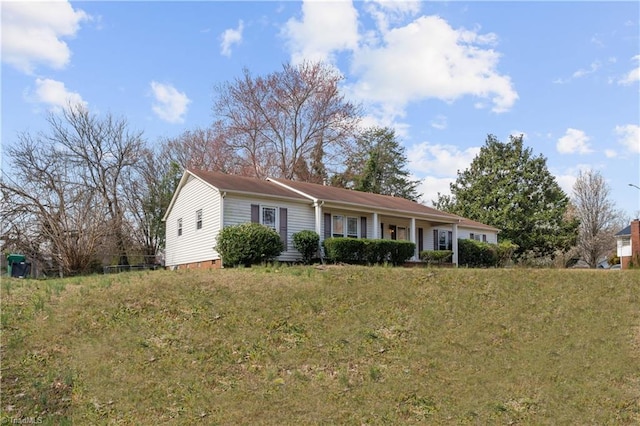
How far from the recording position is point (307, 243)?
69.9 ft

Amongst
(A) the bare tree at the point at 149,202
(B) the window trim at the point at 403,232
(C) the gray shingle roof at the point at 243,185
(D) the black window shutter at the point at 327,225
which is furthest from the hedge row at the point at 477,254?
(A) the bare tree at the point at 149,202

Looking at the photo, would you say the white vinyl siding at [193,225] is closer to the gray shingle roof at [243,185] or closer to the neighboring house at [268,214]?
the neighboring house at [268,214]

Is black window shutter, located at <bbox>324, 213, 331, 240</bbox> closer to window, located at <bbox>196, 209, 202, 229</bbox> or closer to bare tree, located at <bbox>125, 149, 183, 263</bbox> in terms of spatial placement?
window, located at <bbox>196, 209, 202, 229</bbox>

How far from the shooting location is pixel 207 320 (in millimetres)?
11664

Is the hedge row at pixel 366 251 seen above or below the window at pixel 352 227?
below

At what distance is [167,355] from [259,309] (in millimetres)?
2824

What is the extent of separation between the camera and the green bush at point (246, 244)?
62.3 feet

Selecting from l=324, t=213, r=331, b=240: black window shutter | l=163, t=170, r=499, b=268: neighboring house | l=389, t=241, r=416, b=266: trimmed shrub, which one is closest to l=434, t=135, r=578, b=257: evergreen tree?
l=163, t=170, r=499, b=268: neighboring house

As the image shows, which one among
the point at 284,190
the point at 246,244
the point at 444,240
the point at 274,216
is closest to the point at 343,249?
the point at 274,216

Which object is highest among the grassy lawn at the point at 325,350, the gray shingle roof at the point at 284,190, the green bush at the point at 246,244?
the gray shingle roof at the point at 284,190

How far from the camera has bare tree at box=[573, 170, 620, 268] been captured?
45969 mm

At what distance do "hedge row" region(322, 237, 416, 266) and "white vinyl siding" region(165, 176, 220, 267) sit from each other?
4.70 metres

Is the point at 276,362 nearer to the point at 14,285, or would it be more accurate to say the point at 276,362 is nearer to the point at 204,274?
the point at 204,274

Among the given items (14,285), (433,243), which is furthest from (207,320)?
(433,243)
